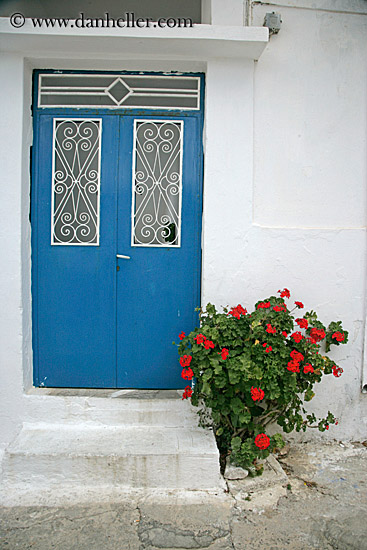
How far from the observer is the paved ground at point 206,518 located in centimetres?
241

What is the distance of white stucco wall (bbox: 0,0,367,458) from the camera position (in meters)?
3.29

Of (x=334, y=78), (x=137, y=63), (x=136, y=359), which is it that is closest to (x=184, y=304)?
(x=136, y=359)

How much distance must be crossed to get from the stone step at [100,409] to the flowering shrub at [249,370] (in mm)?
357

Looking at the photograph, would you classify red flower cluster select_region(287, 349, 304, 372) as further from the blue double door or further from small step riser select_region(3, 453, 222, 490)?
the blue double door

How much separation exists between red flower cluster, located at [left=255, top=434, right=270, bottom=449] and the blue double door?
2.95 feet

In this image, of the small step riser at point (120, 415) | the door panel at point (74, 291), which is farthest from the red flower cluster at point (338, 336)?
the door panel at point (74, 291)

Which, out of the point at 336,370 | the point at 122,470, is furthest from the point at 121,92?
the point at 122,470

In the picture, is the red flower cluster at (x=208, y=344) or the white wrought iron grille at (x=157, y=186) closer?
the red flower cluster at (x=208, y=344)

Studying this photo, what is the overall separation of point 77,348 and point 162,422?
92 cm

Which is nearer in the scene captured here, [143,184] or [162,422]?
[162,422]

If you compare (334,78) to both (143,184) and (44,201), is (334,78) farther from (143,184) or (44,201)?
(44,201)

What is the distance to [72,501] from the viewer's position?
2.75 m

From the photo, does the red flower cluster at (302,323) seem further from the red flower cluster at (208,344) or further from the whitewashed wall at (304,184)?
the red flower cluster at (208,344)

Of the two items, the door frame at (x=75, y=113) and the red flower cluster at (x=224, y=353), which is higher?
the door frame at (x=75, y=113)
